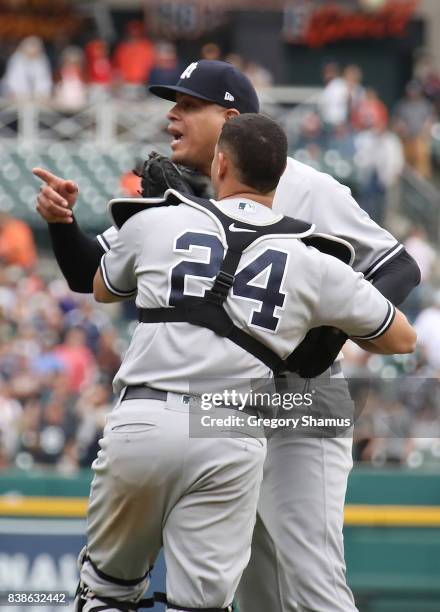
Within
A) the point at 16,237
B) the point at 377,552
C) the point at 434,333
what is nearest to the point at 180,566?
the point at 377,552

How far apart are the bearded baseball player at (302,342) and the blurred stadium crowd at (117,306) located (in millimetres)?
2581

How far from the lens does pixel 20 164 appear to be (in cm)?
1540

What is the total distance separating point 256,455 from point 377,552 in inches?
138

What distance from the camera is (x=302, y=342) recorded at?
4.38m

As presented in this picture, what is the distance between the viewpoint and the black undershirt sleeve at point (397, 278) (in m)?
4.55

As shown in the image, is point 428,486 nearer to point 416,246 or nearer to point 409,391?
point 409,391

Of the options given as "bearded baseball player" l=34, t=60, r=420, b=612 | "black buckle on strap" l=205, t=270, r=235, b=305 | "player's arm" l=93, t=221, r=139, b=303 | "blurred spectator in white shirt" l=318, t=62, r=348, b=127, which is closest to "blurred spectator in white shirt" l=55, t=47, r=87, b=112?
"blurred spectator in white shirt" l=318, t=62, r=348, b=127

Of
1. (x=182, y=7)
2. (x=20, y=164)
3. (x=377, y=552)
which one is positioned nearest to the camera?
(x=377, y=552)

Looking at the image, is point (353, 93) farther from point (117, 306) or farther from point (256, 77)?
point (117, 306)

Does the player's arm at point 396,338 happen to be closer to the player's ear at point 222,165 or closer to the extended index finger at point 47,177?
the player's ear at point 222,165

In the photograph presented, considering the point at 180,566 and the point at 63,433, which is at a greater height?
the point at 180,566

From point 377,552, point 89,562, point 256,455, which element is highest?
point 256,455

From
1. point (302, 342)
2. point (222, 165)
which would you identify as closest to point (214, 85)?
point (222, 165)

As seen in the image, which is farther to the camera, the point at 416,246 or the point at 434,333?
the point at 416,246
